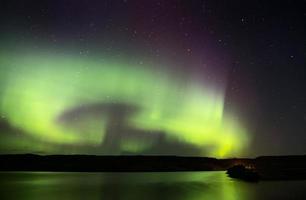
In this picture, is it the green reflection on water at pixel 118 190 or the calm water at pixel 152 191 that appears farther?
the green reflection on water at pixel 118 190

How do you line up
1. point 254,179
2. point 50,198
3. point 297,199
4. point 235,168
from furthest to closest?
1. point 235,168
2. point 254,179
3. point 50,198
4. point 297,199

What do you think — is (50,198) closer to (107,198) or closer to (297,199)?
(107,198)

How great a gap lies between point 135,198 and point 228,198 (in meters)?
12.1

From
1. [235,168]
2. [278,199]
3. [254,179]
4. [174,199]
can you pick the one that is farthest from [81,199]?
[235,168]

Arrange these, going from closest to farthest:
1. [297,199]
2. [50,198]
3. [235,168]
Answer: [297,199] → [50,198] → [235,168]

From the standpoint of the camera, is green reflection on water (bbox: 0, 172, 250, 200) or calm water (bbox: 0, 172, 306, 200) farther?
green reflection on water (bbox: 0, 172, 250, 200)

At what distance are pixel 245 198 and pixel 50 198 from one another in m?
24.4

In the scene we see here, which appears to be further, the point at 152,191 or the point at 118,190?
the point at 118,190

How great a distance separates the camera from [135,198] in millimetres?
52281

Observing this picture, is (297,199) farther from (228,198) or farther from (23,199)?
(23,199)

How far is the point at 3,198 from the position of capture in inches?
1969

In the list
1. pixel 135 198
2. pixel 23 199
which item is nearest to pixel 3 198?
pixel 23 199

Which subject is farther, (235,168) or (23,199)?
(235,168)

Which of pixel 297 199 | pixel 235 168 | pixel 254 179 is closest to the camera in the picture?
pixel 297 199
